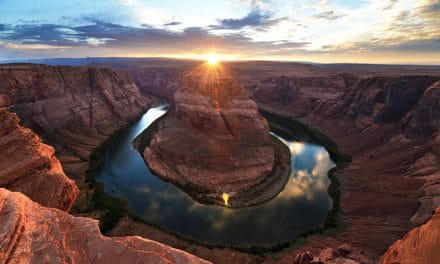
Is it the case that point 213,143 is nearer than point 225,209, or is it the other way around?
point 225,209

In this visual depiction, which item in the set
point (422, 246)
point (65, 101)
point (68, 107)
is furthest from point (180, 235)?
point (65, 101)

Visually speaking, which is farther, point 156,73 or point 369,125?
point 156,73

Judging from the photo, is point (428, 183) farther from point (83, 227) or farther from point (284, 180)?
point (83, 227)

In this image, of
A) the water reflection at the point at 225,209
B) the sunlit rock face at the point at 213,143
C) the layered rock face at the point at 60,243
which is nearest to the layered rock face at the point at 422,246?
the layered rock face at the point at 60,243

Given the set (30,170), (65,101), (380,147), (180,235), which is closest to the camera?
(30,170)

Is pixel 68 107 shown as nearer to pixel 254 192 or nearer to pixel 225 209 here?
pixel 225 209

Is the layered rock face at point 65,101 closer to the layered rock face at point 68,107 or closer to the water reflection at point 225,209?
the layered rock face at point 68,107

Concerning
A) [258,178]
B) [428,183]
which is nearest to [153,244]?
[258,178]
